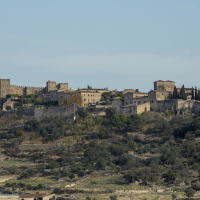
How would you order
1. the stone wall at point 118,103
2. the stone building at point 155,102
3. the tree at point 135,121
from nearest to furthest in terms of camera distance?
the tree at point 135,121
the stone building at point 155,102
the stone wall at point 118,103

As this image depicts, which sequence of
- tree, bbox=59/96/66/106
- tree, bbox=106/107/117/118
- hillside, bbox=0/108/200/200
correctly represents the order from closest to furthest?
hillside, bbox=0/108/200/200 → tree, bbox=106/107/117/118 → tree, bbox=59/96/66/106

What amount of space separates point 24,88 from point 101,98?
19.5 metres

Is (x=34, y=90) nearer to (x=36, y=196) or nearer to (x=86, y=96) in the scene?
(x=86, y=96)

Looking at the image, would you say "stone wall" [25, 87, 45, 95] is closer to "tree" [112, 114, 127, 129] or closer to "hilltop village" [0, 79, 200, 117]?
"hilltop village" [0, 79, 200, 117]

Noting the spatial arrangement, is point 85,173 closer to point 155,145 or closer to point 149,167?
point 149,167

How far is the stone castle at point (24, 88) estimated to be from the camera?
321 feet

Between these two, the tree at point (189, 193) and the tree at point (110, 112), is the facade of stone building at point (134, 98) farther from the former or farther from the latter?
the tree at point (189, 193)

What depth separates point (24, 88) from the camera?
100250mm

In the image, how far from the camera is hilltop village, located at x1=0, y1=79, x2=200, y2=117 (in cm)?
7662

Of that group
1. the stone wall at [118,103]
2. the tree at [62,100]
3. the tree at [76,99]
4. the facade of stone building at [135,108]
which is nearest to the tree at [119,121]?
the facade of stone building at [135,108]

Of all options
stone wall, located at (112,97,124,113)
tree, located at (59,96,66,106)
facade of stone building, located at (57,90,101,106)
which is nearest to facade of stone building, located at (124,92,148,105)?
stone wall, located at (112,97,124,113)

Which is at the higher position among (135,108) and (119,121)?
(135,108)

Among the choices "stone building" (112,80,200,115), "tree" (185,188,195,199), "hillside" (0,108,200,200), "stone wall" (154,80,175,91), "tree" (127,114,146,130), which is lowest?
"tree" (185,188,195,199)

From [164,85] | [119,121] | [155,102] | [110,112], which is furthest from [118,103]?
[164,85]
